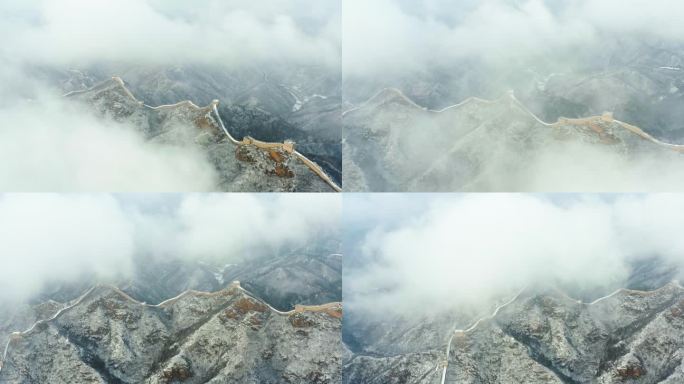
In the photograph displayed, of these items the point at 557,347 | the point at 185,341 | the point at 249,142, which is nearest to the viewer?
the point at 557,347

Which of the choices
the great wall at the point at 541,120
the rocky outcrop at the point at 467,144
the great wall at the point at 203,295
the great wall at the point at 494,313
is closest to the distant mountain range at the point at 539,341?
the great wall at the point at 494,313

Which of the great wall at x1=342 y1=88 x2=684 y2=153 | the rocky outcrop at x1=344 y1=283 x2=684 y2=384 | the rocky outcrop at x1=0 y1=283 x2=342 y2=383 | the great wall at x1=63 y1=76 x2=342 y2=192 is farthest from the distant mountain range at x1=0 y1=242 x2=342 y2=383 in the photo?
the great wall at x1=342 y1=88 x2=684 y2=153

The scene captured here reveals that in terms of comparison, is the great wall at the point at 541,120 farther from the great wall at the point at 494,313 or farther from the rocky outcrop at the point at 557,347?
the rocky outcrop at the point at 557,347

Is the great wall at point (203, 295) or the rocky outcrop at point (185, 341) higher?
the great wall at point (203, 295)

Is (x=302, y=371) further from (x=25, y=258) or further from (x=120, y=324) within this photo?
(x=25, y=258)

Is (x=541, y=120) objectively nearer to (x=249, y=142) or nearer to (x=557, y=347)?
(x=557, y=347)

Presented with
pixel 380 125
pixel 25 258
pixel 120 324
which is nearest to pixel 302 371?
pixel 120 324

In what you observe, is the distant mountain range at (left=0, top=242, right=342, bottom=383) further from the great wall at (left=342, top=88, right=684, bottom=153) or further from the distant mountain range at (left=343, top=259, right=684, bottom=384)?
the great wall at (left=342, top=88, right=684, bottom=153)

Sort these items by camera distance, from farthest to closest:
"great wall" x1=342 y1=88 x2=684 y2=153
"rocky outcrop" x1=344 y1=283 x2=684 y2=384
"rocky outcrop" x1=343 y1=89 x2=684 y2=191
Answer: "great wall" x1=342 y1=88 x2=684 y2=153
"rocky outcrop" x1=343 y1=89 x2=684 y2=191
"rocky outcrop" x1=344 y1=283 x2=684 y2=384

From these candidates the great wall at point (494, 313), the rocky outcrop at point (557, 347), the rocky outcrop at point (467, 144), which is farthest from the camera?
the rocky outcrop at point (467, 144)

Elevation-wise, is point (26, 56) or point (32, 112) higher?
point (26, 56)

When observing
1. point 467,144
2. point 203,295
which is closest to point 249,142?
point 203,295
